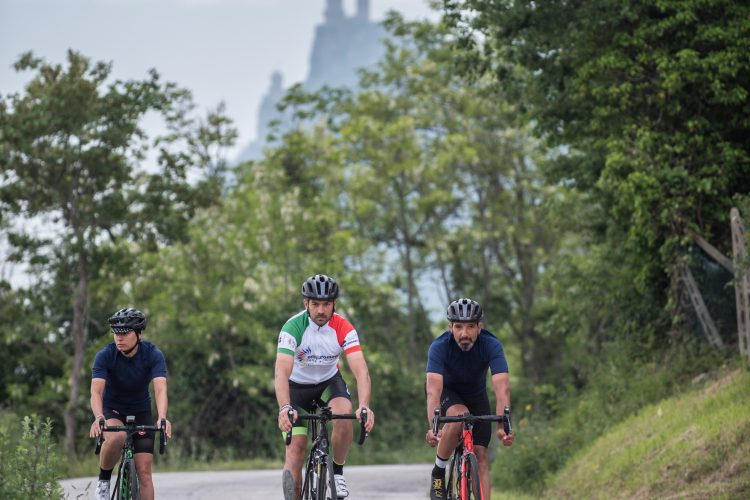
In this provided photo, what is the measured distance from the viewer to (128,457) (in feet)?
31.8

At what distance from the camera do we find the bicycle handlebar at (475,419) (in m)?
9.18

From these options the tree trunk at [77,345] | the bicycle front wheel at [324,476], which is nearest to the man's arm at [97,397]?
the bicycle front wheel at [324,476]

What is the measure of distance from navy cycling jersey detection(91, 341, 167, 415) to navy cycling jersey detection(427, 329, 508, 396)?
91.3 inches

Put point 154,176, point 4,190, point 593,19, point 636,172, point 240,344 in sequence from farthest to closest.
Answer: point 240,344, point 154,176, point 4,190, point 593,19, point 636,172

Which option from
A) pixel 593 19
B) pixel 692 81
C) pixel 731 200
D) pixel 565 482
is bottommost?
pixel 565 482

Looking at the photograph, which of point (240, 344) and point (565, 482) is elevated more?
point (240, 344)

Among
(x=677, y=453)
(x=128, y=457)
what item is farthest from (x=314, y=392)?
(x=677, y=453)

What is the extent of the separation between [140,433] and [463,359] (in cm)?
274

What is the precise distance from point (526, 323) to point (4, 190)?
89.5 ft

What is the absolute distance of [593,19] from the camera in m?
20.2

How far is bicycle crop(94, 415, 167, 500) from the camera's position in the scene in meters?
9.52

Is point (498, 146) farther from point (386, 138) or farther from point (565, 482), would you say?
point (565, 482)

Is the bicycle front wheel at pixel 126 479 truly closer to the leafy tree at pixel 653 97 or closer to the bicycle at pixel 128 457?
the bicycle at pixel 128 457

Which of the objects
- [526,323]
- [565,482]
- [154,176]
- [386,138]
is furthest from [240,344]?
[565,482]
